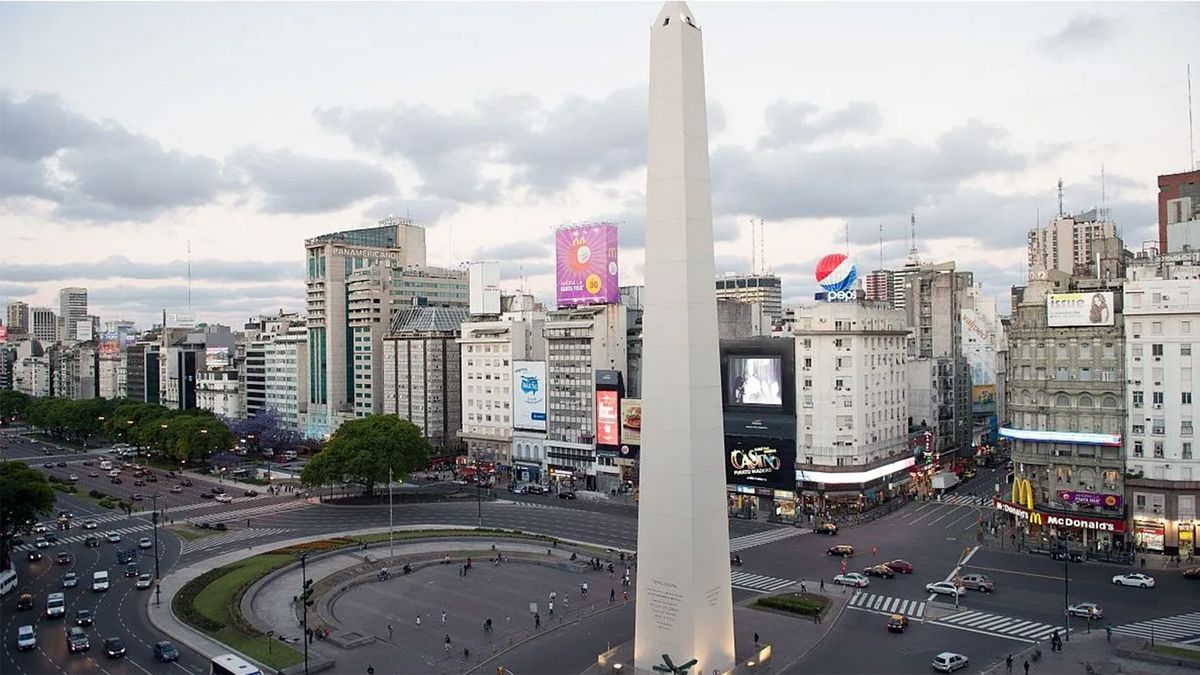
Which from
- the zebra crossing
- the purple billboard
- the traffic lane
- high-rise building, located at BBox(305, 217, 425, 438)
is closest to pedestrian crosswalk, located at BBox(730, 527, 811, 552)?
the traffic lane

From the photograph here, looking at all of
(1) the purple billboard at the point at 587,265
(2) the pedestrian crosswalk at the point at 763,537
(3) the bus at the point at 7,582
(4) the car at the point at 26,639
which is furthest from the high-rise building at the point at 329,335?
(4) the car at the point at 26,639

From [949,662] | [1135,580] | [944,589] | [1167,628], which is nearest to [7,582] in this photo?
[949,662]

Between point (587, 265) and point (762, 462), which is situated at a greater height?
point (587, 265)

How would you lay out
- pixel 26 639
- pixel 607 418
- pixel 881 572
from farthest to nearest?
pixel 607 418, pixel 881 572, pixel 26 639

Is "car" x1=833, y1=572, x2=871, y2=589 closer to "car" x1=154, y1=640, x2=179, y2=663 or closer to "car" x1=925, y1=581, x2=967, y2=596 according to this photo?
"car" x1=925, y1=581, x2=967, y2=596

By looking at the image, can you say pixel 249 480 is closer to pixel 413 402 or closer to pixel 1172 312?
pixel 413 402

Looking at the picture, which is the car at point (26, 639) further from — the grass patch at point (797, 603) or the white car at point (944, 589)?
the white car at point (944, 589)

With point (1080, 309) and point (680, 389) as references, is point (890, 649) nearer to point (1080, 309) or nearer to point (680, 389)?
point (680, 389)

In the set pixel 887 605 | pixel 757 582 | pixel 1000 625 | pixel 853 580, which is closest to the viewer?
pixel 1000 625
